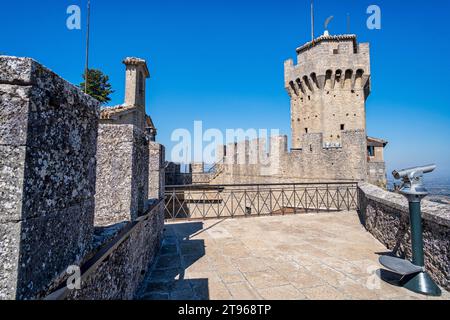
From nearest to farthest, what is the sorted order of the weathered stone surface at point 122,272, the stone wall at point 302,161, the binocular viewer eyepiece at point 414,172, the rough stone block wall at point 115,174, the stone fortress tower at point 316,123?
1. the weathered stone surface at point 122,272
2. the rough stone block wall at point 115,174
3. the binocular viewer eyepiece at point 414,172
4. the stone wall at point 302,161
5. the stone fortress tower at point 316,123

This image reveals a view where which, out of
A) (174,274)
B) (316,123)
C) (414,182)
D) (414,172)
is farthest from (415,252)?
(316,123)

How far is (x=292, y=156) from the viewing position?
17.1 meters

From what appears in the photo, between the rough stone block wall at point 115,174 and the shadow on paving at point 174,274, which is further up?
the rough stone block wall at point 115,174

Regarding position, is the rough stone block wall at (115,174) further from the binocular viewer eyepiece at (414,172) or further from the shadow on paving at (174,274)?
the binocular viewer eyepiece at (414,172)

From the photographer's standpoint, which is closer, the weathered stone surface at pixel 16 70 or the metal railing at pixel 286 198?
the weathered stone surface at pixel 16 70

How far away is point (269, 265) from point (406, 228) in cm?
278

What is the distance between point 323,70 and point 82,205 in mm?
22719

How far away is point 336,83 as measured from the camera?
20.9m

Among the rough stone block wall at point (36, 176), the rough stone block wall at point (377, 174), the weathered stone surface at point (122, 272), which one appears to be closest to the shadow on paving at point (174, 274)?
the weathered stone surface at point (122, 272)

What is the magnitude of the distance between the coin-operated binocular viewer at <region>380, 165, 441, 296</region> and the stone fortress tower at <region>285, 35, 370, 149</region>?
1687 cm

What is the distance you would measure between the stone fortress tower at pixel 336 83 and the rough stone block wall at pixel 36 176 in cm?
2008

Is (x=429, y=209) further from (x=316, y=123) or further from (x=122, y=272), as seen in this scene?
(x=316, y=123)

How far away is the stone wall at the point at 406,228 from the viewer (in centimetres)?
344

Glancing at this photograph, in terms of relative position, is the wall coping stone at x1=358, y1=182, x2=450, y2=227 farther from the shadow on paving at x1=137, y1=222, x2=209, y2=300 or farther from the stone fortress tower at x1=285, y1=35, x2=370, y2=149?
the stone fortress tower at x1=285, y1=35, x2=370, y2=149
